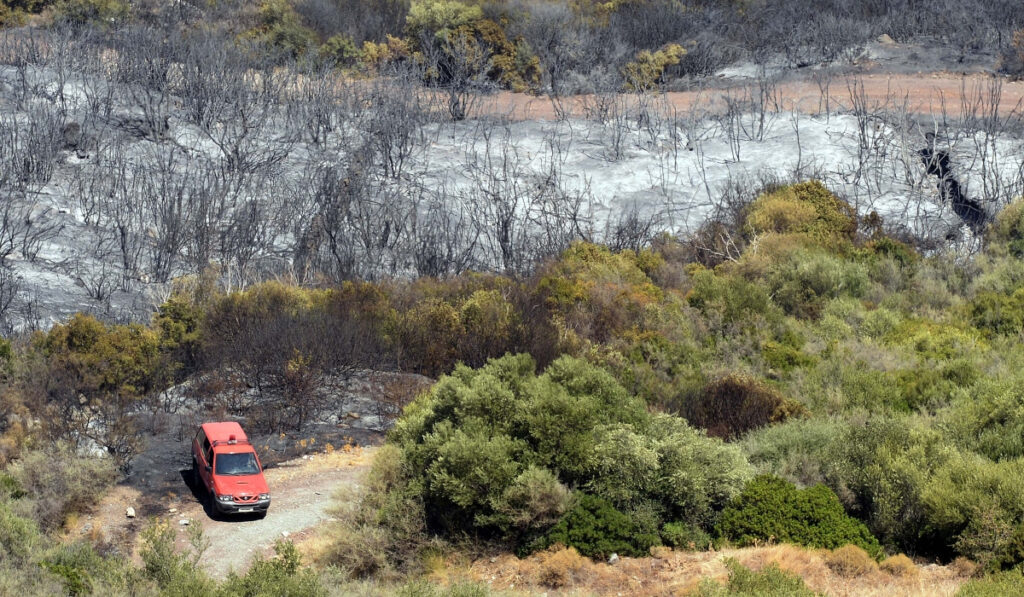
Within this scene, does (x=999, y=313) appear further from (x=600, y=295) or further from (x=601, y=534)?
(x=601, y=534)

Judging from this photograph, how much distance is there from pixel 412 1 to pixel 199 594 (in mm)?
59502

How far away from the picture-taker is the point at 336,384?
84.3 feet

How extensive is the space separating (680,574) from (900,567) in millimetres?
2866

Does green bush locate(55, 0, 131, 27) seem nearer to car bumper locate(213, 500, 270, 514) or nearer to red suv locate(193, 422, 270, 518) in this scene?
red suv locate(193, 422, 270, 518)

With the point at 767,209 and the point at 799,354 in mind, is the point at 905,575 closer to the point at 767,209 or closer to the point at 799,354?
the point at 799,354

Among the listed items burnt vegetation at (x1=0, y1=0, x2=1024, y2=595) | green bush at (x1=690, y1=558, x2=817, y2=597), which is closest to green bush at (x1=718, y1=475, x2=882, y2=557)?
burnt vegetation at (x1=0, y1=0, x2=1024, y2=595)

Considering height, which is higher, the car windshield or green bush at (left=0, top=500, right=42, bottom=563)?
green bush at (left=0, top=500, right=42, bottom=563)

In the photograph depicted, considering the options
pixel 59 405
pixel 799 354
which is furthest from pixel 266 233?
pixel 799 354

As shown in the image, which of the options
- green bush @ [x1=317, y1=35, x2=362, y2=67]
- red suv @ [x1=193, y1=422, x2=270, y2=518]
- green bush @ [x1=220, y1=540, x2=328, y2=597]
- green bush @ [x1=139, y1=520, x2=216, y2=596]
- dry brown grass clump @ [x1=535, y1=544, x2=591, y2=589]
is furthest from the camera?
green bush @ [x1=317, y1=35, x2=362, y2=67]

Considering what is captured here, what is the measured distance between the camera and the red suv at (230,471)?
18484mm

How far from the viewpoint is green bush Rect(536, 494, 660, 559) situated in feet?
50.9

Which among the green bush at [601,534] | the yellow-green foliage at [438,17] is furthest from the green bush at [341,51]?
the green bush at [601,534]

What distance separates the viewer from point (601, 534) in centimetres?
1554

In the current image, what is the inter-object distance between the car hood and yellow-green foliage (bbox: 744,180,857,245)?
68.9 feet
